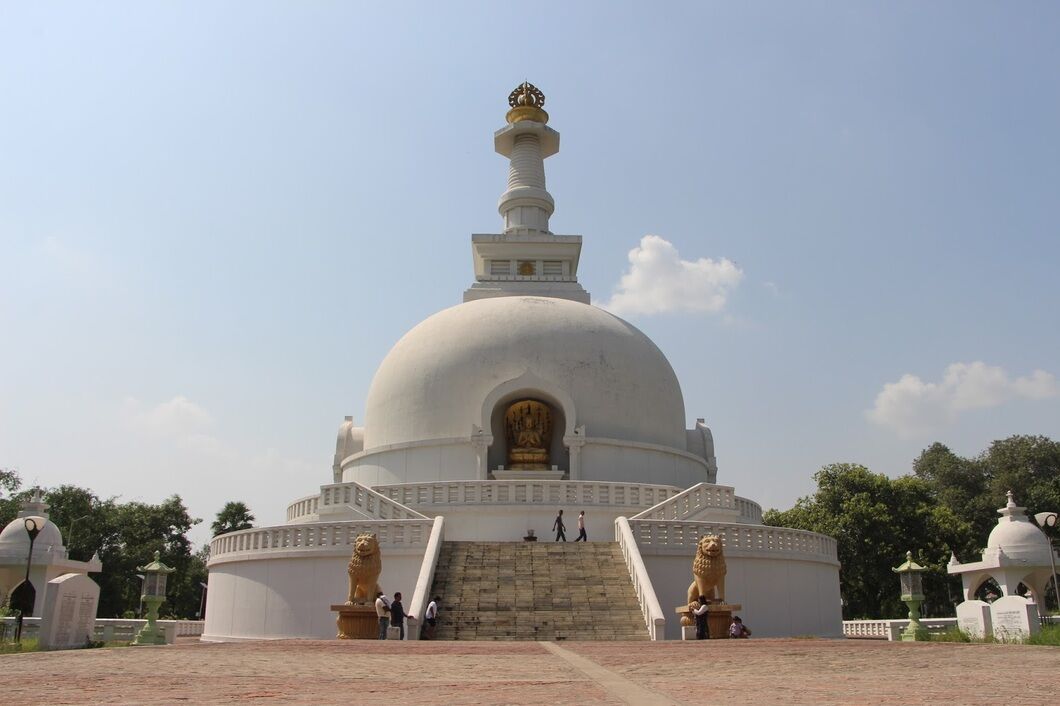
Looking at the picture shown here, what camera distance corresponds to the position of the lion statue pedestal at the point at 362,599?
50.5ft

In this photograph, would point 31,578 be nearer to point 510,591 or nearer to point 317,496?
point 317,496

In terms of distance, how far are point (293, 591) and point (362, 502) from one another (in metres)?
3.08

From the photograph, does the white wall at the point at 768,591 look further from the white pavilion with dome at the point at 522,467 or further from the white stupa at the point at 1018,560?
the white stupa at the point at 1018,560

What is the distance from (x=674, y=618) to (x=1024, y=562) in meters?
12.4

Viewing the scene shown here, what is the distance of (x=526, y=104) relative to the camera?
1576 inches

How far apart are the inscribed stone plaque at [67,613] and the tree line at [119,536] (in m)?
30.3

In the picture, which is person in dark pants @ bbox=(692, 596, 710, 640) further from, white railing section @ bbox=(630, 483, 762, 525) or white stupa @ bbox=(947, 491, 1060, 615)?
white stupa @ bbox=(947, 491, 1060, 615)

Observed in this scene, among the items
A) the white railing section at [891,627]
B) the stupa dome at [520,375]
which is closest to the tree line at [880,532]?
the white railing section at [891,627]

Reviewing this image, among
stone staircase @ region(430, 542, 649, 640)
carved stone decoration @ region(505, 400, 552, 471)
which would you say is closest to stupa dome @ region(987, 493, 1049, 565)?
stone staircase @ region(430, 542, 649, 640)

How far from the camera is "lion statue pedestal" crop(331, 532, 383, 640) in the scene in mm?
15391

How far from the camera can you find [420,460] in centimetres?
2758

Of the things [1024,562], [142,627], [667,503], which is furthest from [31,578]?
[1024,562]

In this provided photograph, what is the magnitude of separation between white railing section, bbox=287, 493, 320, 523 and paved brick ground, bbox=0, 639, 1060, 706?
12966mm

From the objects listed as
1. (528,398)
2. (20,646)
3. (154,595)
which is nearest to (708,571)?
(20,646)
